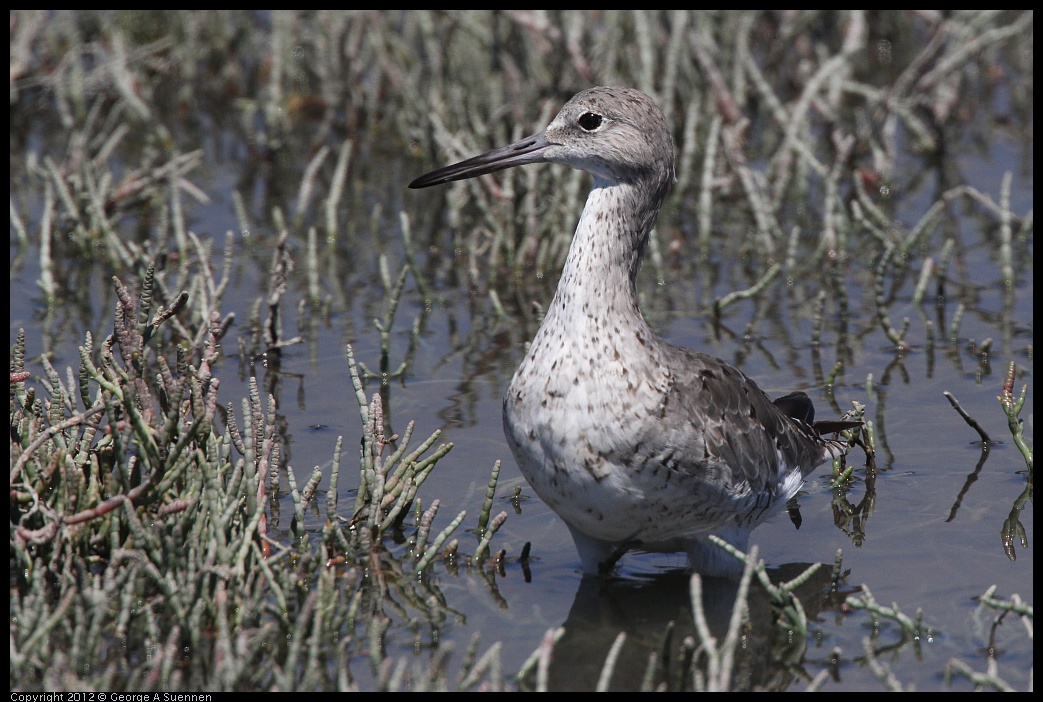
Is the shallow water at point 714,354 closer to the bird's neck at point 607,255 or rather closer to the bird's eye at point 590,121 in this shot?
the bird's neck at point 607,255

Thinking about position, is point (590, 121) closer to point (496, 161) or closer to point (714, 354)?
point (496, 161)

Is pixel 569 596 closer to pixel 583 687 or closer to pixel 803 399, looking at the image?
pixel 583 687

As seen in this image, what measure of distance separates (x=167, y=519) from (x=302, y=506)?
0.55m

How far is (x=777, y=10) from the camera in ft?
35.3

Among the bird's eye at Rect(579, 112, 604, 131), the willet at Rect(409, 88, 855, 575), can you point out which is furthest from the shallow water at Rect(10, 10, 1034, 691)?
the bird's eye at Rect(579, 112, 604, 131)

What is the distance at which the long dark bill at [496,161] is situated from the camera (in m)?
5.30

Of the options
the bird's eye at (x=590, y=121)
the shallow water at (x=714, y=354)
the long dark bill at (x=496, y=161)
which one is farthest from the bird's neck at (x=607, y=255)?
the shallow water at (x=714, y=354)

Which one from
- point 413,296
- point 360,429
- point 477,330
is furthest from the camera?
point 413,296

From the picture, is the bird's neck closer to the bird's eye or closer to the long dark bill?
the bird's eye

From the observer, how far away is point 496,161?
211 inches

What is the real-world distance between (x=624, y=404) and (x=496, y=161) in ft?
4.25

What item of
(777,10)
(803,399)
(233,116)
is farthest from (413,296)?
(777,10)

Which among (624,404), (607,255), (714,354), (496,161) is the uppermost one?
(496,161)

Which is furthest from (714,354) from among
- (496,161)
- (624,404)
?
(624,404)
